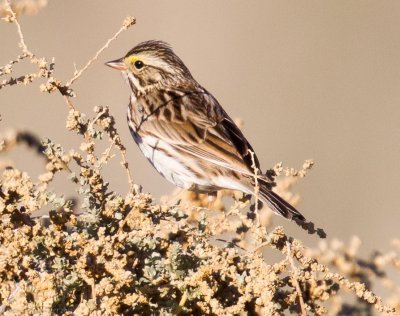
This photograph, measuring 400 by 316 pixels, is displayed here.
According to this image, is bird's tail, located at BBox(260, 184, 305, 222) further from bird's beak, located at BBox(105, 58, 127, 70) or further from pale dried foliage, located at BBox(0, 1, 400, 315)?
bird's beak, located at BBox(105, 58, 127, 70)

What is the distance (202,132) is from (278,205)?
1.47 meters

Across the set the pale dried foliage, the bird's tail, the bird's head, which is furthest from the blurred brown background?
the pale dried foliage

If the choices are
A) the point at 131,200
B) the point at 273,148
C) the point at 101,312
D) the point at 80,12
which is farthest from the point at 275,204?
the point at 80,12

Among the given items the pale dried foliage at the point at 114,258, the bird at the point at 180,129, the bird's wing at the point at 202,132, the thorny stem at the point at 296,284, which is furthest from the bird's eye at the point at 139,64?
the thorny stem at the point at 296,284

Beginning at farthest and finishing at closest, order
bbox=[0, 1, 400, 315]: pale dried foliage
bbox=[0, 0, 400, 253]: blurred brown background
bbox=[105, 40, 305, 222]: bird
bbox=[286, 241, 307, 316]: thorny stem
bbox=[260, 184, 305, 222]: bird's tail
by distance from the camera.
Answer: bbox=[0, 0, 400, 253]: blurred brown background, bbox=[105, 40, 305, 222]: bird, bbox=[260, 184, 305, 222]: bird's tail, bbox=[286, 241, 307, 316]: thorny stem, bbox=[0, 1, 400, 315]: pale dried foliage

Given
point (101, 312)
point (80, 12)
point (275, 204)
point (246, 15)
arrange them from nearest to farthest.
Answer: point (101, 312) → point (275, 204) → point (80, 12) → point (246, 15)

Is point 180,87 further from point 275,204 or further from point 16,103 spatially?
point 16,103

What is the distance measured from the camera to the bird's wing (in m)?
6.57

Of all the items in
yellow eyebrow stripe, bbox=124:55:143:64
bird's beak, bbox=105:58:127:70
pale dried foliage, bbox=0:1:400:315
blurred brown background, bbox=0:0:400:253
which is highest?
blurred brown background, bbox=0:0:400:253

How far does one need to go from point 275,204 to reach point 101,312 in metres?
2.48

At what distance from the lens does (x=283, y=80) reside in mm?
14992

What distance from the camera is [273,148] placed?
12.0 metres

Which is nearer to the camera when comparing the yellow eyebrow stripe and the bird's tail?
the bird's tail

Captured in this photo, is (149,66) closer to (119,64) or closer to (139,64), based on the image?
(139,64)
